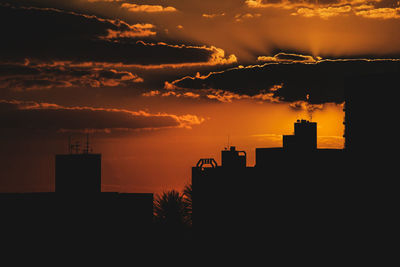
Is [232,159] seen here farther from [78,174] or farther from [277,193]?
[78,174]

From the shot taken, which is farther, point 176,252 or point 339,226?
point 176,252

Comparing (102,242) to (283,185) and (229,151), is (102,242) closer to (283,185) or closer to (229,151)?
(229,151)

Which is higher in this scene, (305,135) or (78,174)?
(305,135)

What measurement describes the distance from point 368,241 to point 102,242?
3934 cm

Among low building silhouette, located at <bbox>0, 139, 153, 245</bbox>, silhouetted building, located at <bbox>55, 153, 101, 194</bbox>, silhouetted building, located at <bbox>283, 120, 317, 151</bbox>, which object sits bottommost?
low building silhouette, located at <bbox>0, 139, 153, 245</bbox>

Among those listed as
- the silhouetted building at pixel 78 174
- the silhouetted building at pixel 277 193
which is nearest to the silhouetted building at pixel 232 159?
the silhouetted building at pixel 277 193

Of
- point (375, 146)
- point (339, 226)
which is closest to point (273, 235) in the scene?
point (339, 226)

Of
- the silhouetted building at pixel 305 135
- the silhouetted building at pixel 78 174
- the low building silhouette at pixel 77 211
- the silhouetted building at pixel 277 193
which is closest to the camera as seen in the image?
the silhouetted building at pixel 277 193

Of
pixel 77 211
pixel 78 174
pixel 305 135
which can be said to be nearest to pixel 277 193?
pixel 305 135

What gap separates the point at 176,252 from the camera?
2296 inches

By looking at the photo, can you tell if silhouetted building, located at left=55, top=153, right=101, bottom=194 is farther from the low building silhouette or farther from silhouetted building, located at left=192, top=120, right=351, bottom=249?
silhouetted building, located at left=192, top=120, right=351, bottom=249


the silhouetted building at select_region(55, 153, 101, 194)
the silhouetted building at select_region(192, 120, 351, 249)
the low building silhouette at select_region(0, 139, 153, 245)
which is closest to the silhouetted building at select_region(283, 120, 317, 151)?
the silhouetted building at select_region(192, 120, 351, 249)

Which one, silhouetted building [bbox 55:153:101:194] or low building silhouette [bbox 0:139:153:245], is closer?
low building silhouette [bbox 0:139:153:245]

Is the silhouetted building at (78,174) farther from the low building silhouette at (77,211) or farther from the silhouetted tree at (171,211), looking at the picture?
the silhouetted tree at (171,211)
